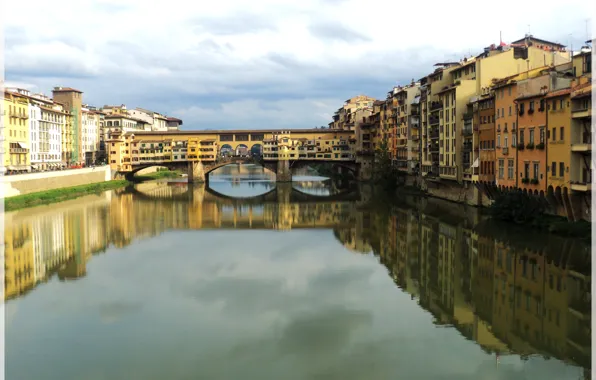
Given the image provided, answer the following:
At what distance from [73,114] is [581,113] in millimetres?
46334

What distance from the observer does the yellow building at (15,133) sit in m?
38.4

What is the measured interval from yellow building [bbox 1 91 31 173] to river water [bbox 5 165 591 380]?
51.5 feet

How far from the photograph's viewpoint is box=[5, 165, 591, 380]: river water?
966 centimetres

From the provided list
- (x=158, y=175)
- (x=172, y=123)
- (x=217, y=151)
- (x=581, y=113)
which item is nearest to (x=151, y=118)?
(x=172, y=123)

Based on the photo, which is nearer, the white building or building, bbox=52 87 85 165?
the white building

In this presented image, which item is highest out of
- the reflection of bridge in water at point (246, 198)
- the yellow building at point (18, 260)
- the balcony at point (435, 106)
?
the balcony at point (435, 106)

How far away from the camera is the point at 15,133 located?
40.1 metres

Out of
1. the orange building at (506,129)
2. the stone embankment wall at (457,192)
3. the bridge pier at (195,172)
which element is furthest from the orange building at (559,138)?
the bridge pier at (195,172)

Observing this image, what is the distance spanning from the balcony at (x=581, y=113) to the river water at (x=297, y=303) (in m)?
3.56

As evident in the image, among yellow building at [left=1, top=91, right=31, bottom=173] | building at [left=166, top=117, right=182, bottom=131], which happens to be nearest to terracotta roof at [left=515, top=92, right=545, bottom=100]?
yellow building at [left=1, top=91, right=31, bottom=173]

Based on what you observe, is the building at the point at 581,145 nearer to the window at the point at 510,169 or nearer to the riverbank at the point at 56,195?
the window at the point at 510,169

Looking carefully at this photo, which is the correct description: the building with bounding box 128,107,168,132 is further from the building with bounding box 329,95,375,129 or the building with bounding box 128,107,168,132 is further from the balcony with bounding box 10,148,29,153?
the balcony with bounding box 10,148,29,153

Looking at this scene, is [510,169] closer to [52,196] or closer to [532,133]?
A: [532,133]

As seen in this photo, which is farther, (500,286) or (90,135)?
(90,135)
